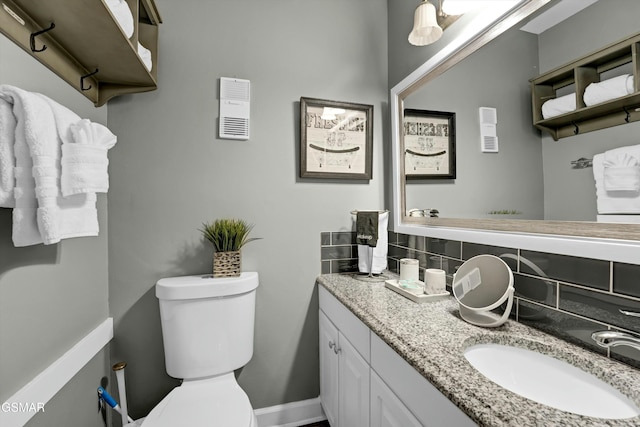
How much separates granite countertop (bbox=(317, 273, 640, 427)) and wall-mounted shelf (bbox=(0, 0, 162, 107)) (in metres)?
1.30

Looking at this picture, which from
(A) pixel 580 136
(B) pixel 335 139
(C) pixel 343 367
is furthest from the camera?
(B) pixel 335 139

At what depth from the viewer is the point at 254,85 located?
151 centimetres

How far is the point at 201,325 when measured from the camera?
1.24 metres

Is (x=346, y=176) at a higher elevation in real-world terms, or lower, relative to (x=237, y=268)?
higher

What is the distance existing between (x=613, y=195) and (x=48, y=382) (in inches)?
67.9

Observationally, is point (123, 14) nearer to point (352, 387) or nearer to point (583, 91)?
point (583, 91)

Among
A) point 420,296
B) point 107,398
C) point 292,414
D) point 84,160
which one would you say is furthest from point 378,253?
point 107,398

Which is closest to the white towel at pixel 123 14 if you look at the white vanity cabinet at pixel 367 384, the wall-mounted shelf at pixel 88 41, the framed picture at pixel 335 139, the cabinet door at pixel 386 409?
the wall-mounted shelf at pixel 88 41

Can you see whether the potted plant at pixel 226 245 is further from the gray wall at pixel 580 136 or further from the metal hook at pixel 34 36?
the gray wall at pixel 580 136

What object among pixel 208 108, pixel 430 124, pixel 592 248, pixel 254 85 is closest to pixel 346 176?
pixel 430 124

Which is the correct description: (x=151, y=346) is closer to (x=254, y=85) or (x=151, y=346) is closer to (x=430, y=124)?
(x=254, y=85)

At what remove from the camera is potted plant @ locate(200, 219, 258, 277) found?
52.5 inches

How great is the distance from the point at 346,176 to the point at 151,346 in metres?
1.37

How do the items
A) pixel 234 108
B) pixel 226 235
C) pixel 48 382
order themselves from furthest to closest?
pixel 234 108, pixel 226 235, pixel 48 382
